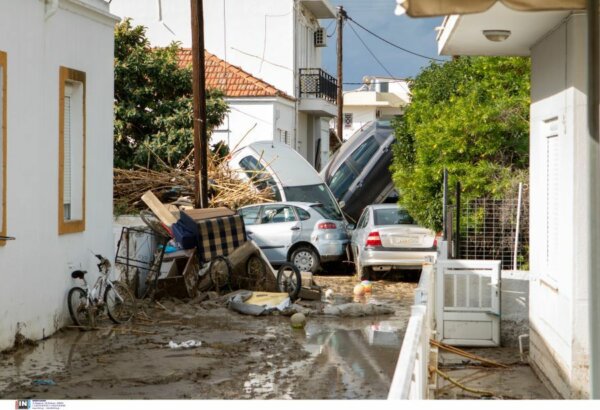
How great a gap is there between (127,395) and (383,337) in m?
4.82

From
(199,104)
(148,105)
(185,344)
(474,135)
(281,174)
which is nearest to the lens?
(185,344)

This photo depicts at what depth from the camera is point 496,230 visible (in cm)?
1636

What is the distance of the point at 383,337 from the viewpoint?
14.2 meters

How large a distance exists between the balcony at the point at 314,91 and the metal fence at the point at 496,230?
21951mm

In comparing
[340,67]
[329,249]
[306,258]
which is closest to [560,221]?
[329,249]

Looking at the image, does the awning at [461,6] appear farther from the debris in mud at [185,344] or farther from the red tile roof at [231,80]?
the red tile roof at [231,80]

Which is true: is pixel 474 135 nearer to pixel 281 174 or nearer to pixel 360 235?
pixel 360 235

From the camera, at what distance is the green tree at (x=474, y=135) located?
1750 centimetres

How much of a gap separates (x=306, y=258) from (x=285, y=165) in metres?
4.95

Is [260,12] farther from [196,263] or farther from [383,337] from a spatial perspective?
[383,337]

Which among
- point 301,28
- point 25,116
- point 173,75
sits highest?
point 301,28

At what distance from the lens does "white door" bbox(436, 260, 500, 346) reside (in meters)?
13.4
